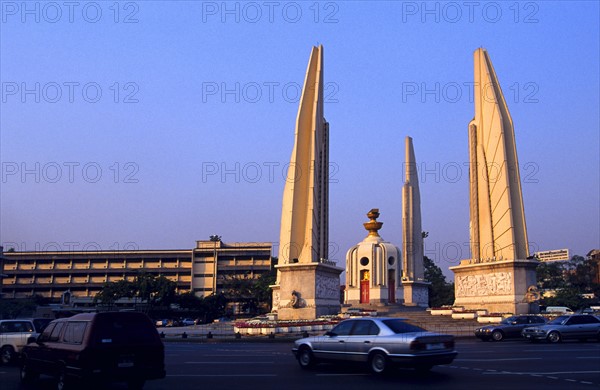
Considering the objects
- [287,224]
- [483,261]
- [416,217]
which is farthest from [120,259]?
[483,261]

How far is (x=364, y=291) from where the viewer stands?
55.0 m

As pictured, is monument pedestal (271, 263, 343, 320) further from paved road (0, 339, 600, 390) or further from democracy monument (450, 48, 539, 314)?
paved road (0, 339, 600, 390)

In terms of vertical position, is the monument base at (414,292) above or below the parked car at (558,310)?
above

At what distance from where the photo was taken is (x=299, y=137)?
43.9 meters

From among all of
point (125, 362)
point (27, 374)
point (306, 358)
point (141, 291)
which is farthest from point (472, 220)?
point (141, 291)

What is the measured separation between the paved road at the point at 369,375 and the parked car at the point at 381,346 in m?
0.33

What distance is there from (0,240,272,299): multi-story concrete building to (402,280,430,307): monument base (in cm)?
3831

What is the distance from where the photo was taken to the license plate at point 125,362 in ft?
37.7

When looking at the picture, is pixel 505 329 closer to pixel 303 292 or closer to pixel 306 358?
pixel 303 292

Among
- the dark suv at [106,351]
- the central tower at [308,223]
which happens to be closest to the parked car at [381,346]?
the dark suv at [106,351]

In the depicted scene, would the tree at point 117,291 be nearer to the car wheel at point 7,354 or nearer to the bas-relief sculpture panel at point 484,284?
the bas-relief sculpture panel at point 484,284

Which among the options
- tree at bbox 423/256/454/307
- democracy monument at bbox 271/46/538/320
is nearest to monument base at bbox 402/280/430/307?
democracy monument at bbox 271/46/538/320

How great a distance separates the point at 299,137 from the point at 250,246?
2269 inches

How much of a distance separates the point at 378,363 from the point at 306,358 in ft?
7.19
